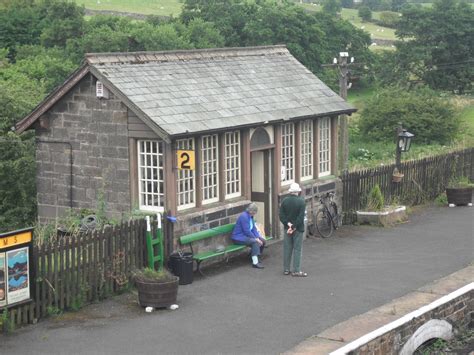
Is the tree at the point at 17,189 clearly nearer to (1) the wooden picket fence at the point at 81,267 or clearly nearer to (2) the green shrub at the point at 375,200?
(1) the wooden picket fence at the point at 81,267

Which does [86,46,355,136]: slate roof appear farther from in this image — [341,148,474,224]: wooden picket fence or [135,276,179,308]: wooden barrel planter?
[135,276,179,308]: wooden barrel planter

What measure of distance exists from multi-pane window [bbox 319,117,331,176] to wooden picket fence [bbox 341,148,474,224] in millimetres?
742

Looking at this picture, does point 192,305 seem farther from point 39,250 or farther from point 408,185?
point 408,185

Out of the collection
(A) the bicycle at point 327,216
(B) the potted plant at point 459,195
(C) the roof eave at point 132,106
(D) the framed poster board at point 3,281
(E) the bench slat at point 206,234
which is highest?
(C) the roof eave at point 132,106

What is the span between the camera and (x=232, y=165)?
1833 centimetres

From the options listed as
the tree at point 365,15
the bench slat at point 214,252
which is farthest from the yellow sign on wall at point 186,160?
the tree at point 365,15

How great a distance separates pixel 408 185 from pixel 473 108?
27056 millimetres

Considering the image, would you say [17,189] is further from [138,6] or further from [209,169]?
[138,6]

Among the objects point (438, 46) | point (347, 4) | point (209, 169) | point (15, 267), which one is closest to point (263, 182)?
point (209, 169)

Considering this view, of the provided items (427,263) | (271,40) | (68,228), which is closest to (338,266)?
(427,263)

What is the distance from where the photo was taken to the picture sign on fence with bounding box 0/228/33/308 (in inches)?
509

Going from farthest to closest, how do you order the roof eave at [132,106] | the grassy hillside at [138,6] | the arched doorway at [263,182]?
the grassy hillside at [138,6], the arched doorway at [263,182], the roof eave at [132,106]

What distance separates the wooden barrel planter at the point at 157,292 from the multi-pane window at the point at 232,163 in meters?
4.11

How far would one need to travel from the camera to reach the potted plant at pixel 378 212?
22031 mm
